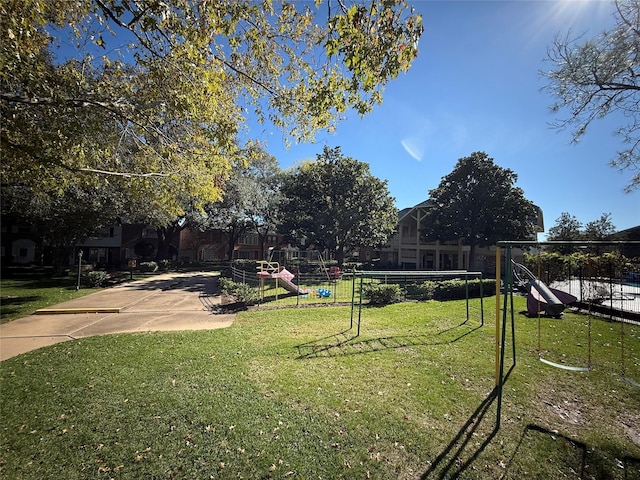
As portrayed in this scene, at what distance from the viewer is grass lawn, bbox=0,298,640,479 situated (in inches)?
138

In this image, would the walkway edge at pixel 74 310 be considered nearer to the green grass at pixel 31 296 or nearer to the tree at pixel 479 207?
the green grass at pixel 31 296

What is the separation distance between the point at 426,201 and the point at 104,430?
1546 inches

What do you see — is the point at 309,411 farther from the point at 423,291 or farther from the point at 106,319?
the point at 423,291

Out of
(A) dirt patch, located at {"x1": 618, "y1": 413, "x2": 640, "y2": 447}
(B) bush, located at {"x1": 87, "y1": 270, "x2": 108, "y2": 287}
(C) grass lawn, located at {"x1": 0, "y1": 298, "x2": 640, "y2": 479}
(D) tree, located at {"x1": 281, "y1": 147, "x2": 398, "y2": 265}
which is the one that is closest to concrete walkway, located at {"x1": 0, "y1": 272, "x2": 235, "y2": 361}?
(C) grass lawn, located at {"x1": 0, "y1": 298, "x2": 640, "y2": 479}

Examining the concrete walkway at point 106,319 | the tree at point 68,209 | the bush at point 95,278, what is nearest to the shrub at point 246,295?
the concrete walkway at point 106,319

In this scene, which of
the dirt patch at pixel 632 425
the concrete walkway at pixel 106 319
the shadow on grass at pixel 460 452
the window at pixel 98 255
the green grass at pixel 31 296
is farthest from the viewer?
the window at pixel 98 255

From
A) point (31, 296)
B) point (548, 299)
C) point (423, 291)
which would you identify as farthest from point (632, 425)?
point (31, 296)

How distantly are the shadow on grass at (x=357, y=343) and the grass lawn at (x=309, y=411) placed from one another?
0.08m

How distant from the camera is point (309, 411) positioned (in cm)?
455

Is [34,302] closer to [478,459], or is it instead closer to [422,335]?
[422,335]

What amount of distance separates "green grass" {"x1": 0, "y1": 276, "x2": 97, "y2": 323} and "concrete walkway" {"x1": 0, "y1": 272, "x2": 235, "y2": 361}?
2.31ft

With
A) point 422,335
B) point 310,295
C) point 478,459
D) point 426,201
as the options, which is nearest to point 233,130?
point 478,459

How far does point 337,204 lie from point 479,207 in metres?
15.1

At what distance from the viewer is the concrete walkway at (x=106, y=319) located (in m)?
8.34
